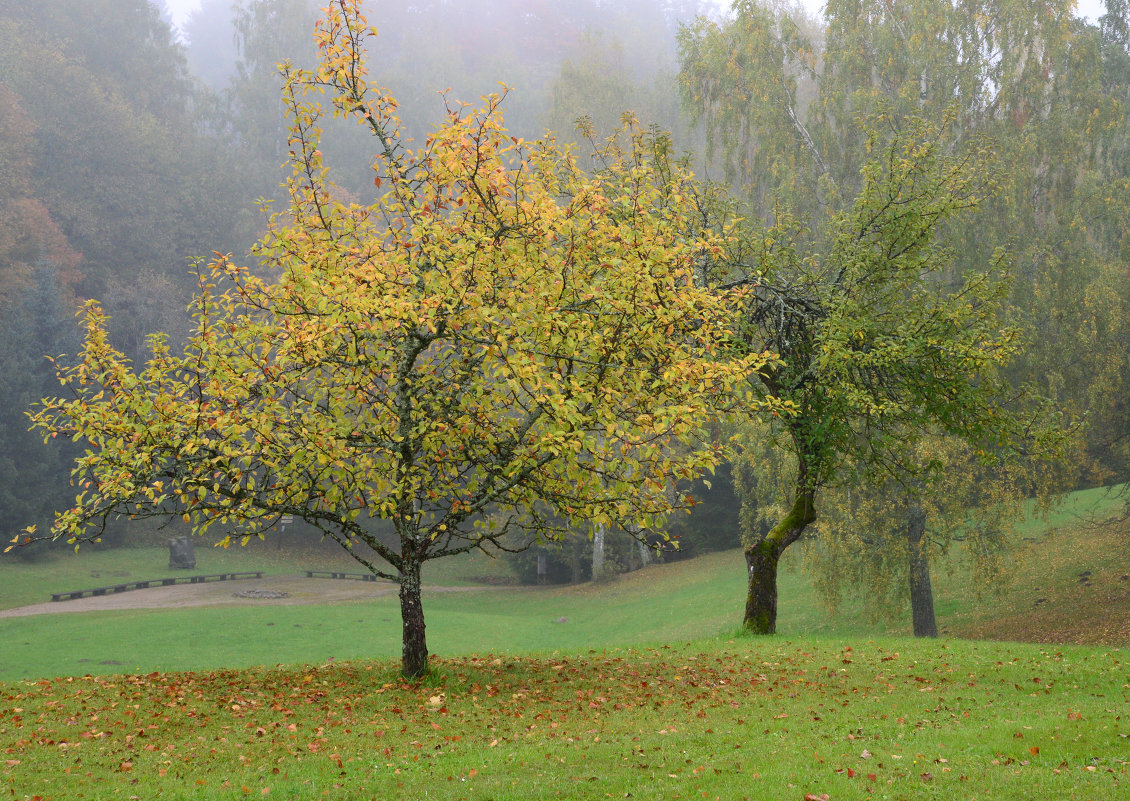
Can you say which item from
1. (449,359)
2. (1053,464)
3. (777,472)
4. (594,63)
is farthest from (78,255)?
(1053,464)

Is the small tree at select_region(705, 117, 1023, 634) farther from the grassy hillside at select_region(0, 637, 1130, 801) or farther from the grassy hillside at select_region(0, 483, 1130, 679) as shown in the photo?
the grassy hillside at select_region(0, 483, 1130, 679)

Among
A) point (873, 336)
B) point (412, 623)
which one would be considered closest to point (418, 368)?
point (412, 623)

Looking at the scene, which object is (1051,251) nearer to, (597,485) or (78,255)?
(597,485)

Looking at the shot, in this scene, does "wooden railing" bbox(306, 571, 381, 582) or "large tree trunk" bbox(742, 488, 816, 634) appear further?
"wooden railing" bbox(306, 571, 381, 582)

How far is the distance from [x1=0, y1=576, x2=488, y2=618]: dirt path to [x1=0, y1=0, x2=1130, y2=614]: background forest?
9.10 m

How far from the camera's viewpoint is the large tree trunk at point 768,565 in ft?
54.0

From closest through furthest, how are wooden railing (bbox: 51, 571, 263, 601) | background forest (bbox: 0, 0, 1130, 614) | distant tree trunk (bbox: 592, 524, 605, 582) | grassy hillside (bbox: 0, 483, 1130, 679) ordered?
background forest (bbox: 0, 0, 1130, 614), grassy hillside (bbox: 0, 483, 1130, 679), wooden railing (bbox: 51, 571, 263, 601), distant tree trunk (bbox: 592, 524, 605, 582)

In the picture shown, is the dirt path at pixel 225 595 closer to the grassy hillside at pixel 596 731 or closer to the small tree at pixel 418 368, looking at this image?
the grassy hillside at pixel 596 731

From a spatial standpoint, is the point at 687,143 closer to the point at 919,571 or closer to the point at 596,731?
the point at 919,571

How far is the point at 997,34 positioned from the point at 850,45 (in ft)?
12.5

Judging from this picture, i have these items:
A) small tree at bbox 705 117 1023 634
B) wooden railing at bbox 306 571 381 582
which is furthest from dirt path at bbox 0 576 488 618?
small tree at bbox 705 117 1023 634

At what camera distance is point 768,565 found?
16453 millimetres

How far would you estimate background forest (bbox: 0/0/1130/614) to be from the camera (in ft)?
66.7

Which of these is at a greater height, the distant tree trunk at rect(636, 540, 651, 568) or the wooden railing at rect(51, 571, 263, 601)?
the wooden railing at rect(51, 571, 263, 601)
